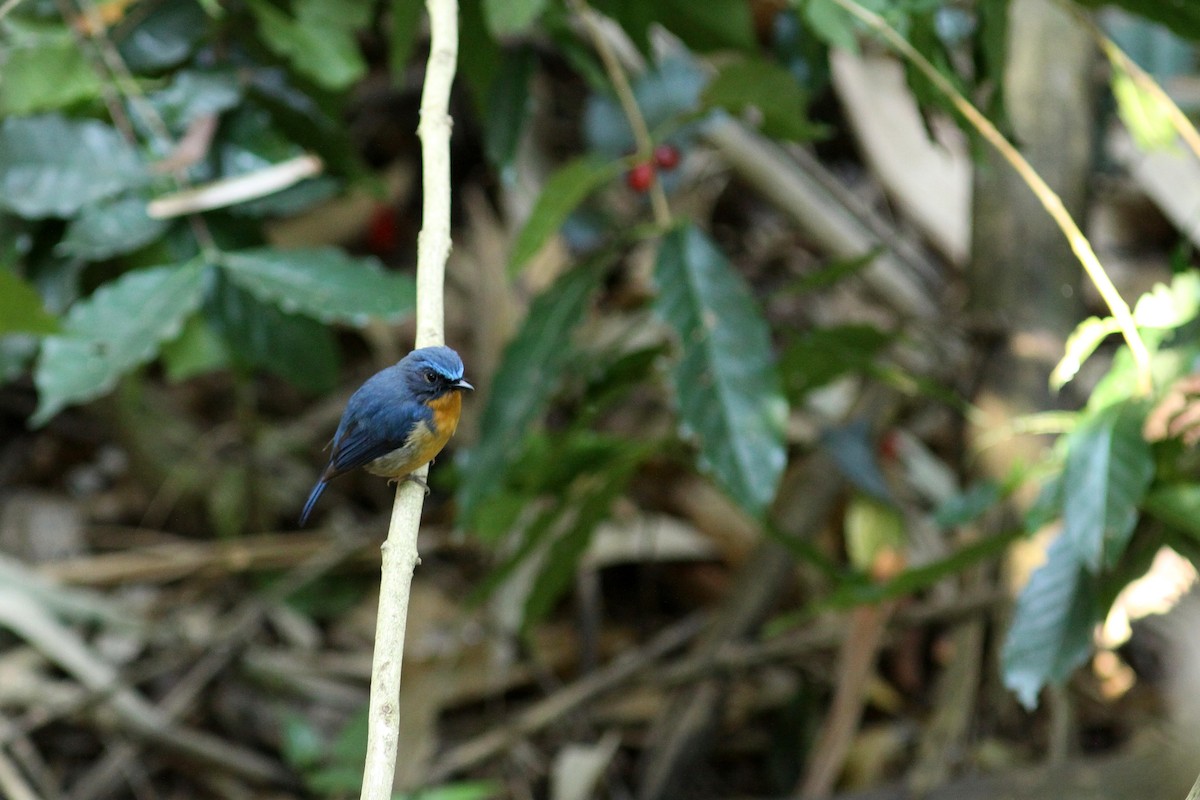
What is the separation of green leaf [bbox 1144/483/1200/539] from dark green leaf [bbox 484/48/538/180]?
74.1 inches

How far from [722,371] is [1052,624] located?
818mm

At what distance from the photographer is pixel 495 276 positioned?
463cm

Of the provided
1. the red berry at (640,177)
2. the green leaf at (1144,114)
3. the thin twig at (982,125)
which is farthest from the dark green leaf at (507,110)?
the green leaf at (1144,114)

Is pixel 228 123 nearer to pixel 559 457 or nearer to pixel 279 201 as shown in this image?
pixel 279 201

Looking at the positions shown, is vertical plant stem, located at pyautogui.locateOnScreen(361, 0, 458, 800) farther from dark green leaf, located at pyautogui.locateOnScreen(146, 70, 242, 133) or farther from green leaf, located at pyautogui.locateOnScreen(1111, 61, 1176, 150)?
green leaf, located at pyautogui.locateOnScreen(1111, 61, 1176, 150)

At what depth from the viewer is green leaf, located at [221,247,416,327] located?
264 centimetres

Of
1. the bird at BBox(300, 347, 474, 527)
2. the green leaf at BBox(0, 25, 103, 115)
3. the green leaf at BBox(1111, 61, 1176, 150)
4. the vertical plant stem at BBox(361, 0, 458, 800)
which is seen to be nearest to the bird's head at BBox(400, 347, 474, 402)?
the bird at BBox(300, 347, 474, 527)

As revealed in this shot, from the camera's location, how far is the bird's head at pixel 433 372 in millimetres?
2016

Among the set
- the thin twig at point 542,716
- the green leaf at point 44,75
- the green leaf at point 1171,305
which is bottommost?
the thin twig at point 542,716

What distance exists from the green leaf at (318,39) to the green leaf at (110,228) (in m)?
0.52

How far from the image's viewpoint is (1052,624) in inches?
93.3

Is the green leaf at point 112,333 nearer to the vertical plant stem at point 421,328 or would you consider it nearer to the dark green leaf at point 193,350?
the dark green leaf at point 193,350

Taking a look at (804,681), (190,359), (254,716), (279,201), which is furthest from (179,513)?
(804,681)

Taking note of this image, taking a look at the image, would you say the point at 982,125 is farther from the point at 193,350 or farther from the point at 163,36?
the point at 193,350
